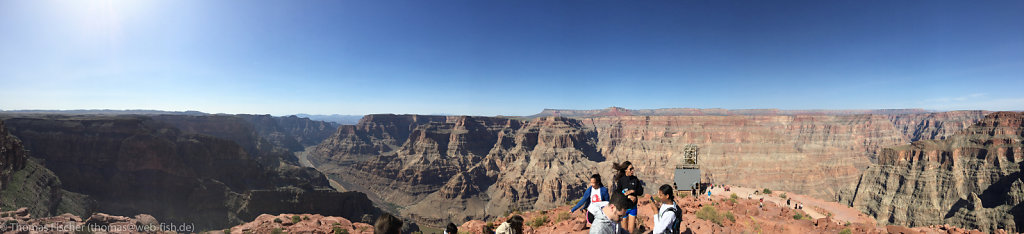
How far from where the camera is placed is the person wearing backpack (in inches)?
203

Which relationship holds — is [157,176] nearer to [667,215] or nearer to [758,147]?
[667,215]

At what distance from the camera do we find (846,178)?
83.6 metres

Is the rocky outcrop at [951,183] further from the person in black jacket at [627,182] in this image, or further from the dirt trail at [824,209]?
the person in black jacket at [627,182]

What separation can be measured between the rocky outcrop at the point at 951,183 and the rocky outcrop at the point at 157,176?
86.2 meters

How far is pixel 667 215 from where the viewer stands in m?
5.14

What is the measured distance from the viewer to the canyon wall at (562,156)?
74.1 metres

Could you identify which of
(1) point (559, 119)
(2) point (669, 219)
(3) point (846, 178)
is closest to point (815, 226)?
(2) point (669, 219)

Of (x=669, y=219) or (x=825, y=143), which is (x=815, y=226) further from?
(x=825, y=143)

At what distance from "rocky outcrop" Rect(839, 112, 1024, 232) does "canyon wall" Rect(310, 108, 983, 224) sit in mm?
11959

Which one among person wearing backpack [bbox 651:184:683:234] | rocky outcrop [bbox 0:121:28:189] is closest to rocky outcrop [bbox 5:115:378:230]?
rocky outcrop [bbox 0:121:28:189]

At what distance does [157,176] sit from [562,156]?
279 feet

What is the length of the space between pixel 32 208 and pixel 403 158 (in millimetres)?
77922

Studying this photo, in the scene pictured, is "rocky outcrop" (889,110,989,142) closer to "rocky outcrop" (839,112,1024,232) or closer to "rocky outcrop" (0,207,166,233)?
"rocky outcrop" (839,112,1024,232)

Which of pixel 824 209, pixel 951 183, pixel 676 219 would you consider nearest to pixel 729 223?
pixel 676 219
